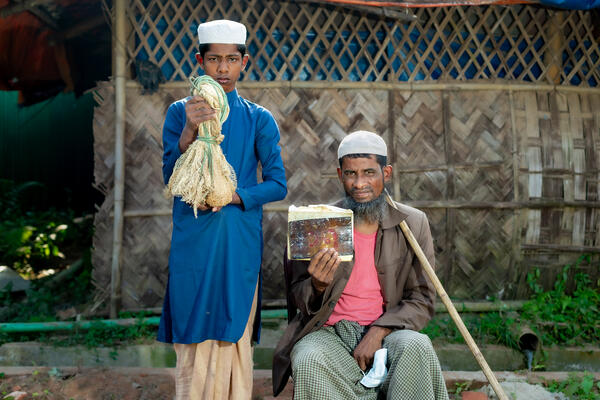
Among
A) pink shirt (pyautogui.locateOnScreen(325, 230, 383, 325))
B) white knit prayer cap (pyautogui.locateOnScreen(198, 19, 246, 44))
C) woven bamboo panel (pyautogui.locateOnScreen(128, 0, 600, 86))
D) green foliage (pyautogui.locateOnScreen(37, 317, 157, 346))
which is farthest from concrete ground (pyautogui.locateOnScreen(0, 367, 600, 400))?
woven bamboo panel (pyautogui.locateOnScreen(128, 0, 600, 86))

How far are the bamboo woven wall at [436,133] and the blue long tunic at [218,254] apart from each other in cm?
210

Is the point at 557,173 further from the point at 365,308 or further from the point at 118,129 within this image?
the point at 118,129

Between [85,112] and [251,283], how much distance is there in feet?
26.4

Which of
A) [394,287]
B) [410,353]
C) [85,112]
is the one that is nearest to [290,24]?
[394,287]

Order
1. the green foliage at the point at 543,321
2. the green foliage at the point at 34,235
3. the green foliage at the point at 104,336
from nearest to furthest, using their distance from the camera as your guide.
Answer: the green foliage at the point at 104,336, the green foliage at the point at 543,321, the green foliage at the point at 34,235

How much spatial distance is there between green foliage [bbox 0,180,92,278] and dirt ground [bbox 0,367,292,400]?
285cm

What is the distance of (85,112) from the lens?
9.55 metres

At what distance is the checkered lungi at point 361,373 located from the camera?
2.35 meters

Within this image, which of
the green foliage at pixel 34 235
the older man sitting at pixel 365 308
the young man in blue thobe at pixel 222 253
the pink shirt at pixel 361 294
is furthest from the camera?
the green foliage at pixel 34 235

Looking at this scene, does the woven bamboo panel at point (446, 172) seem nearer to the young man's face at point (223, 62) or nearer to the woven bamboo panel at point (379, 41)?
the woven bamboo panel at point (379, 41)

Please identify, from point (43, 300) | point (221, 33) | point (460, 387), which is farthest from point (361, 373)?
point (43, 300)

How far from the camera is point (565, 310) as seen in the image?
4.70 meters

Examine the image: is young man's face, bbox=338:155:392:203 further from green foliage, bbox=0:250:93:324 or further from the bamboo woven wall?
green foliage, bbox=0:250:93:324

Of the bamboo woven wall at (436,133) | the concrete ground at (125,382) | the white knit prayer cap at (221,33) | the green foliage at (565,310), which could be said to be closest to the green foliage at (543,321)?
the green foliage at (565,310)
